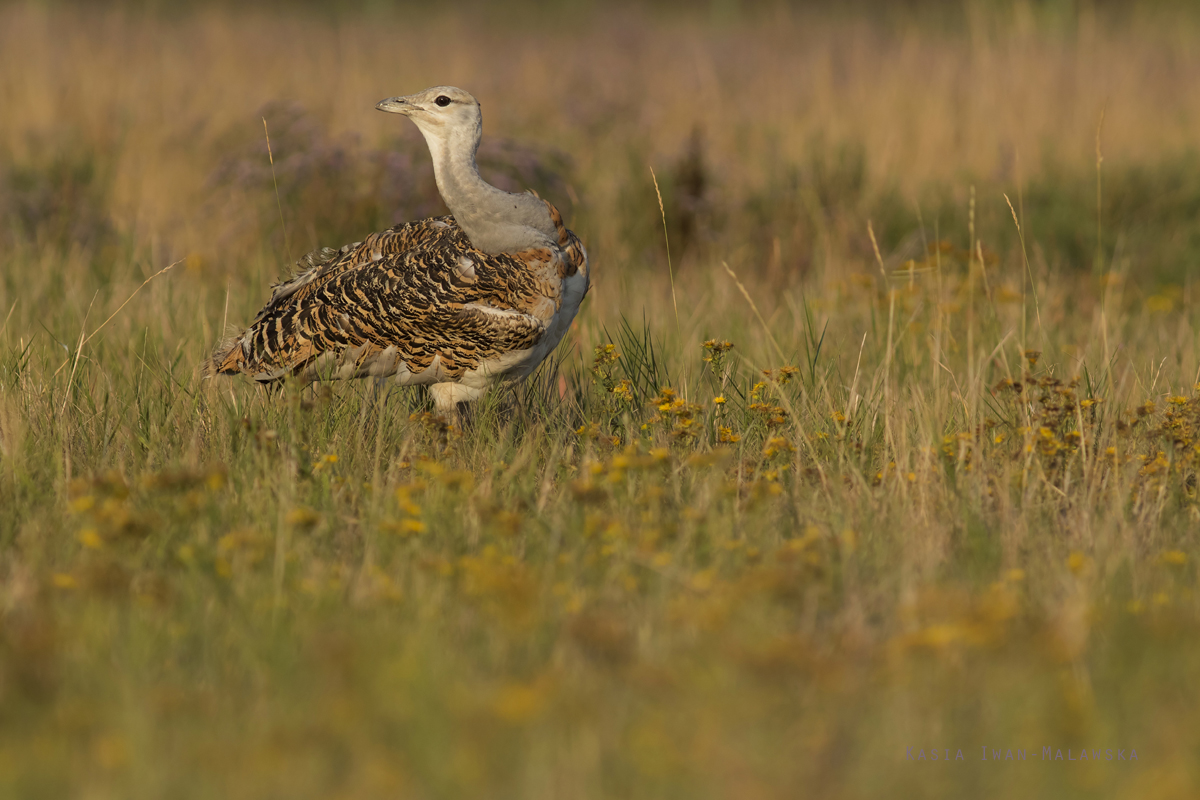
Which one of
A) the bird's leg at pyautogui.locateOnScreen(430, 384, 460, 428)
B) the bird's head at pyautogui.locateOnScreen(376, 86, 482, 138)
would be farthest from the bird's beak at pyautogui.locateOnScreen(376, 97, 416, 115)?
the bird's leg at pyautogui.locateOnScreen(430, 384, 460, 428)

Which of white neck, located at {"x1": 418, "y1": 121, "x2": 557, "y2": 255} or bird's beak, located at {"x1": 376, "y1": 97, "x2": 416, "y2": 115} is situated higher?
bird's beak, located at {"x1": 376, "y1": 97, "x2": 416, "y2": 115}

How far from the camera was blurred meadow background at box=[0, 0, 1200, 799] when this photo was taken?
2016 millimetres

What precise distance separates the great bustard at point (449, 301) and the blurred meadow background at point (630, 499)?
0.46 ft

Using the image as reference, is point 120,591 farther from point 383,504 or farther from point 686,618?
point 686,618

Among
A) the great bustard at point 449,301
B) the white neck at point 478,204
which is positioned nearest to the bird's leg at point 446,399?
the great bustard at point 449,301

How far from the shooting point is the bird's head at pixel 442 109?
13.2 feet

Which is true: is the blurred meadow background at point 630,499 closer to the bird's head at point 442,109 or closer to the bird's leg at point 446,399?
the bird's leg at point 446,399

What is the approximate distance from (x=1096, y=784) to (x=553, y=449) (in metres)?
1.78

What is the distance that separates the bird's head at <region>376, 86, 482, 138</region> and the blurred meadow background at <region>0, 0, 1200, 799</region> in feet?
2.83

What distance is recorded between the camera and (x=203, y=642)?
2367 millimetres

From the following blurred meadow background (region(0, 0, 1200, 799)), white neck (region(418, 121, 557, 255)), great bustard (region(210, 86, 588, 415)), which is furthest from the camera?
white neck (region(418, 121, 557, 255))

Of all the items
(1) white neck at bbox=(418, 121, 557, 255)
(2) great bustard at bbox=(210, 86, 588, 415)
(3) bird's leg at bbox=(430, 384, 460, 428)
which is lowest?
(3) bird's leg at bbox=(430, 384, 460, 428)

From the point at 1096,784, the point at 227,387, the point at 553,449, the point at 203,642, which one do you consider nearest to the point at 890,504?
A: the point at 553,449

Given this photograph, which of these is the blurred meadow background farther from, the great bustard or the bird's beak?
the bird's beak
